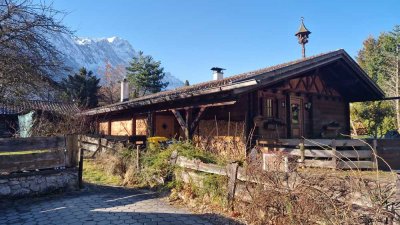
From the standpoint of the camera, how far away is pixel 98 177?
9.38 meters

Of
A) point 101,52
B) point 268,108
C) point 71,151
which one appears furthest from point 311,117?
point 101,52

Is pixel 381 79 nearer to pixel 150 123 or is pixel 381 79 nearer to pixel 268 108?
pixel 268 108

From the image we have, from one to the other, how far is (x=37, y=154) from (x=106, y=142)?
4.12 m

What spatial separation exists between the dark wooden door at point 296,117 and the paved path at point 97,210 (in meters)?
7.58

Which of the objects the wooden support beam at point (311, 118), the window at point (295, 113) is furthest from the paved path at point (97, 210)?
the wooden support beam at point (311, 118)

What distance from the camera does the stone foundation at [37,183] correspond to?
6914 mm

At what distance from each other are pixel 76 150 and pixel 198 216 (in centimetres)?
411

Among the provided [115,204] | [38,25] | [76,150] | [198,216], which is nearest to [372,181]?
[198,216]

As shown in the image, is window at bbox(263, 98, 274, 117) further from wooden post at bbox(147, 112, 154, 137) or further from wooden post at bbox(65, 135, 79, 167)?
wooden post at bbox(65, 135, 79, 167)

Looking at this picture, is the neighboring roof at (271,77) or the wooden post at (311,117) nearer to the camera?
the neighboring roof at (271,77)

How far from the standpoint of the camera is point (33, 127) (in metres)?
14.2

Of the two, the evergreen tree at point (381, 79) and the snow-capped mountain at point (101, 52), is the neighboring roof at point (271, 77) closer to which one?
the evergreen tree at point (381, 79)

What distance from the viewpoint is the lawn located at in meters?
8.80

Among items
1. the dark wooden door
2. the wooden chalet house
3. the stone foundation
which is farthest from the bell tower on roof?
the stone foundation
